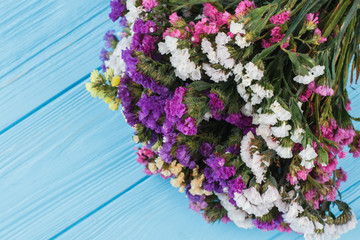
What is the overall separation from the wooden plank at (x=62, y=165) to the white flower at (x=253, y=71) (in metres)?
0.50

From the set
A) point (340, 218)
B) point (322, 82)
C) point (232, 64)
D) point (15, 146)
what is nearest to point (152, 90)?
point (232, 64)

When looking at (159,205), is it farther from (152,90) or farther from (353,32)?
(353,32)

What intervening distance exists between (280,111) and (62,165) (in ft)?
2.15

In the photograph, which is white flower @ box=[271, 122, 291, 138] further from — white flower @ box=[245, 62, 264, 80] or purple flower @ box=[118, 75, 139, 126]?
purple flower @ box=[118, 75, 139, 126]

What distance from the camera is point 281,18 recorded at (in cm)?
53

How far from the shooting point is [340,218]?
697mm

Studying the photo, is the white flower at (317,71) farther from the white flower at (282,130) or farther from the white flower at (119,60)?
the white flower at (119,60)

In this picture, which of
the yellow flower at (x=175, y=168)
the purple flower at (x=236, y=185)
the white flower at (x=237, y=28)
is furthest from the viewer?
the yellow flower at (x=175, y=168)

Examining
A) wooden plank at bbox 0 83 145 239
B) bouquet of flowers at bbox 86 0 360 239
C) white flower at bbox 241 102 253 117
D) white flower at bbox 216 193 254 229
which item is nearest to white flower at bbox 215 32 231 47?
bouquet of flowers at bbox 86 0 360 239

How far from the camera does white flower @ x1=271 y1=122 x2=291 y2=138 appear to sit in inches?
21.6

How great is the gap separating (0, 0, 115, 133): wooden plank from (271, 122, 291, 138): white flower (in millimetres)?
579

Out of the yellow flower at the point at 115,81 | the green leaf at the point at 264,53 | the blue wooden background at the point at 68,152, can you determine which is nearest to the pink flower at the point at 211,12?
the green leaf at the point at 264,53

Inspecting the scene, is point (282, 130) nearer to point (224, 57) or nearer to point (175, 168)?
point (224, 57)

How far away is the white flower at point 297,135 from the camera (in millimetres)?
546
